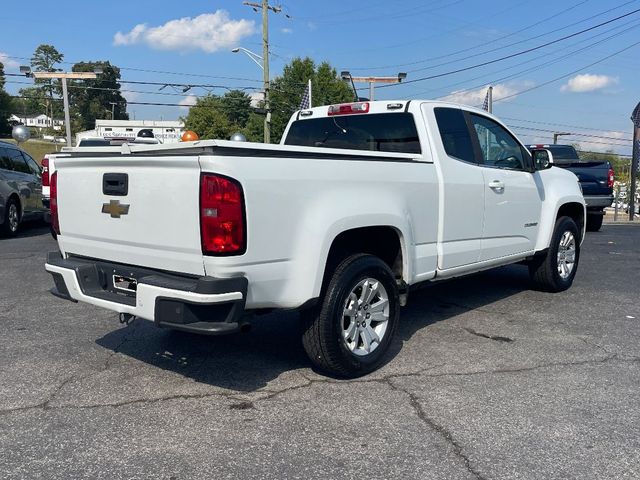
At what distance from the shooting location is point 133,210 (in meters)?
3.69

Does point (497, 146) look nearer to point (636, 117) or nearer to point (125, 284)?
point (125, 284)

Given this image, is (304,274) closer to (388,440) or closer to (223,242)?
(223,242)

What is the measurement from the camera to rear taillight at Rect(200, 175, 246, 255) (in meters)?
3.23

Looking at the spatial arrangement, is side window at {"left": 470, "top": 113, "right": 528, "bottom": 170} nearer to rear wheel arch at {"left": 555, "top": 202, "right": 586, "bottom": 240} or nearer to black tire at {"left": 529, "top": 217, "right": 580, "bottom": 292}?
black tire at {"left": 529, "top": 217, "right": 580, "bottom": 292}

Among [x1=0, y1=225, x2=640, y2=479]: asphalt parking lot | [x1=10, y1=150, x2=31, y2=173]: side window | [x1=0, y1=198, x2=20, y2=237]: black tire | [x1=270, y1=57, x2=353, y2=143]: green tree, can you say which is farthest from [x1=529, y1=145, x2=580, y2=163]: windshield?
[x1=270, y1=57, x2=353, y2=143]: green tree

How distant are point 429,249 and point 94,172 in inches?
99.9

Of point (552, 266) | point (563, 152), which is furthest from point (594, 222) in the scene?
point (552, 266)

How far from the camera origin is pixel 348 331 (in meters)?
4.08

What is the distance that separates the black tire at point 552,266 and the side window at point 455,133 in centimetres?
193

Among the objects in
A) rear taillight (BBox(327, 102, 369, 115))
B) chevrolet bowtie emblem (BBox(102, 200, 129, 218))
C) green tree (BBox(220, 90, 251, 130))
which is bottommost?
chevrolet bowtie emblem (BBox(102, 200, 129, 218))

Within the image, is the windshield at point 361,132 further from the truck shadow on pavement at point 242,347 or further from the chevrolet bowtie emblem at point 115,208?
the chevrolet bowtie emblem at point 115,208

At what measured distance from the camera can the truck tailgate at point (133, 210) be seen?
338 cm

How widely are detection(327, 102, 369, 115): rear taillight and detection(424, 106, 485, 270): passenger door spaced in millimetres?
649

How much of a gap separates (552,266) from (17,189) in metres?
9.95
